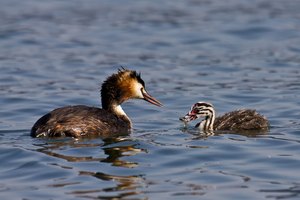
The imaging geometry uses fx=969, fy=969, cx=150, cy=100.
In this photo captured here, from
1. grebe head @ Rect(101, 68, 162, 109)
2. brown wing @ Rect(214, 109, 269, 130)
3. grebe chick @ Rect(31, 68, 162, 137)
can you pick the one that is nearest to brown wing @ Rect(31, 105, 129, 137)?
grebe chick @ Rect(31, 68, 162, 137)

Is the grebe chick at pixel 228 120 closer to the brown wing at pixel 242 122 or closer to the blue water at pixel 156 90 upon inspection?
the brown wing at pixel 242 122

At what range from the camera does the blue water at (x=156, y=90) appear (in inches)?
424

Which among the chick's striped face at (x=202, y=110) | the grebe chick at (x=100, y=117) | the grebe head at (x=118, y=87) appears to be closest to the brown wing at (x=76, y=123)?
the grebe chick at (x=100, y=117)

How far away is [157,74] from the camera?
1958cm

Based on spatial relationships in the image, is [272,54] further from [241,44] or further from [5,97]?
[5,97]

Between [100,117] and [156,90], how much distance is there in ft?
15.6

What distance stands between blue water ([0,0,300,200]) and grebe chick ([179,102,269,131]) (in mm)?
220

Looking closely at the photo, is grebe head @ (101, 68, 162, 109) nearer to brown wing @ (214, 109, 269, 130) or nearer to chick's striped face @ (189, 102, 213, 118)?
chick's striped face @ (189, 102, 213, 118)

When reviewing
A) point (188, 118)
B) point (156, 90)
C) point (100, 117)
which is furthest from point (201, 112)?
point (156, 90)

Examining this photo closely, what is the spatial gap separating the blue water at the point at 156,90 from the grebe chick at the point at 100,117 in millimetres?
230

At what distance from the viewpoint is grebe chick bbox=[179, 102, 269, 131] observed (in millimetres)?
13961

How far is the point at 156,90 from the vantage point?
18000mm

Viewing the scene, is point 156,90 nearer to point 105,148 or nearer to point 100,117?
point 100,117

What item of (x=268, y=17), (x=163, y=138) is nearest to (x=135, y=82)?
(x=163, y=138)
